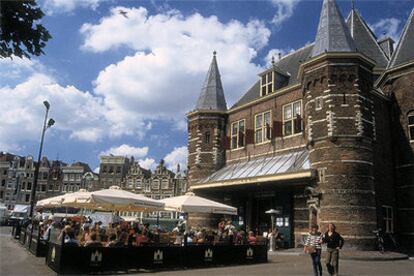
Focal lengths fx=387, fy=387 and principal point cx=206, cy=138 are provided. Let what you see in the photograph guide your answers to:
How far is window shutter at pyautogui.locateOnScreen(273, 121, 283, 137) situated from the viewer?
2541 cm

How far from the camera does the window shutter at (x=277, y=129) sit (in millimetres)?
25406

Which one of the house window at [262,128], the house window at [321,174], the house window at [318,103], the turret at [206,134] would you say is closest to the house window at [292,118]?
the house window at [262,128]

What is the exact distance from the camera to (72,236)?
41.2 ft

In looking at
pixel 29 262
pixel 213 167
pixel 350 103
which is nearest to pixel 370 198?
pixel 350 103

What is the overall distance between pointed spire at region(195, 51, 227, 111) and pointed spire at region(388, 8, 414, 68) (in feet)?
41.4

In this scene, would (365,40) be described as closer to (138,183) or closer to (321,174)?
(321,174)

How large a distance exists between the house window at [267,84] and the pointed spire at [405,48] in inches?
305

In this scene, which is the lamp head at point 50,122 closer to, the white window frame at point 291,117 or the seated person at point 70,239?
the seated person at point 70,239

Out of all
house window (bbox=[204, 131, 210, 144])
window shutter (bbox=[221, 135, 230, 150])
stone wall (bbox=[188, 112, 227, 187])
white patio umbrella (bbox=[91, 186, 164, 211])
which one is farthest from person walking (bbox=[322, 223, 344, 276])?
house window (bbox=[204, 131, 210, 144])

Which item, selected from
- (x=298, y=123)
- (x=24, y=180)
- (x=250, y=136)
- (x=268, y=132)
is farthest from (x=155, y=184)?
(x=298, y=123)

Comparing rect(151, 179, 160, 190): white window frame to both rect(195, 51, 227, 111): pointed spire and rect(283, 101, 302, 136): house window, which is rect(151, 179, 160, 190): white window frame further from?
rect(283, 101, 302, 136): house window

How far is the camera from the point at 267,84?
92.0ft

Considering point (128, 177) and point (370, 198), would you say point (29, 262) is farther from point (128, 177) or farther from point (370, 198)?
point (128, 177)

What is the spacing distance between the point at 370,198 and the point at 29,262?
15.6 m
